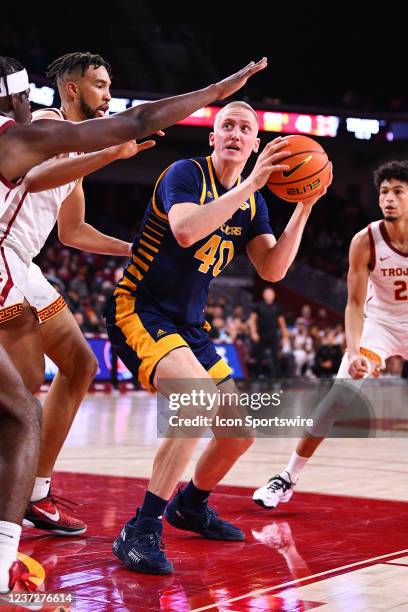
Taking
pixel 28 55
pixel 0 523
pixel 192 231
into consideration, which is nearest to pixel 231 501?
pixel 192 231

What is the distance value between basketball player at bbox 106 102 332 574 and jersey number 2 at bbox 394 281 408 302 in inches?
75.4

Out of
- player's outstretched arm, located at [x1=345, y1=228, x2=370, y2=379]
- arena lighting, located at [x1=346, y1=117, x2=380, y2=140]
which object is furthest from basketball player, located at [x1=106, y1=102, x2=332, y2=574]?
arena lighting, located at [x1=346, y1=117, x2=380, y2=140]

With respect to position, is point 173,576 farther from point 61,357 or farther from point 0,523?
point 61,357

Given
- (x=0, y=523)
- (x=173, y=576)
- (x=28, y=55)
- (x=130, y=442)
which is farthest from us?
(x=28, y=55)

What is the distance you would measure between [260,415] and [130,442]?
4451 mm

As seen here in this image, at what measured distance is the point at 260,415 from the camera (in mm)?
13336

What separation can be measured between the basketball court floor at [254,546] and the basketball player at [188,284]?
0.19 m

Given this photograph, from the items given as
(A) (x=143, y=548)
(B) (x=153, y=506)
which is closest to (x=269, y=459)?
(B) (x=153, y=506)

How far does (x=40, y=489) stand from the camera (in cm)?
503

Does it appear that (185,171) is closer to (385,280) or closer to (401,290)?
(385,280)

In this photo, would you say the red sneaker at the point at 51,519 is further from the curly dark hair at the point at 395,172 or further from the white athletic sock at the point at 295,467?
the curly dark hair at the point at 395,172

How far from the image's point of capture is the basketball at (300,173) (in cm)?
470

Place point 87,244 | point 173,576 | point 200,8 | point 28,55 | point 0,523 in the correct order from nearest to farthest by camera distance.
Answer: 1. point 0,523
2. point 173,576
3. point 87,244
4. point 28,55
5. point 200,8

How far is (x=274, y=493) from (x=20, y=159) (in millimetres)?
3153
